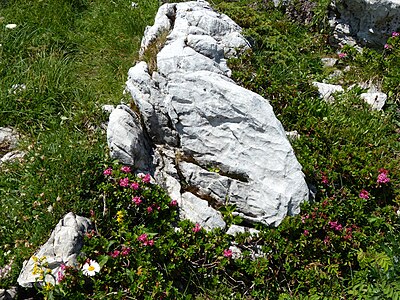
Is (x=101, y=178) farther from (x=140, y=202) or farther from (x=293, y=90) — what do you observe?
(x=293, y=90)

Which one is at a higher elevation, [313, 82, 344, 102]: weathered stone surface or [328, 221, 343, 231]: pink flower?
[313, 82, 344, 102]: weathered stone surface

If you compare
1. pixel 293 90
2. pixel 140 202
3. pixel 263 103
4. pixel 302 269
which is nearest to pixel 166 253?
pixel 140 202

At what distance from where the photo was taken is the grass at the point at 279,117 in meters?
5.07

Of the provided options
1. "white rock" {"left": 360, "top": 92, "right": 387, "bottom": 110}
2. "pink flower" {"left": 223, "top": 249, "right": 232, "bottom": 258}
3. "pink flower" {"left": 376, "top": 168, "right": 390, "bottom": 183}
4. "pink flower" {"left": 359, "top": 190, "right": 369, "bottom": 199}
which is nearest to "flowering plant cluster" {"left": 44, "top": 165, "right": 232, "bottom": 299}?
"pink flower" {"left": 223, "top": 249, "right": 232, "bottom": 258}

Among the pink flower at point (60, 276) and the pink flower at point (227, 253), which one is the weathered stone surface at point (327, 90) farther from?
the pink flower at point (60, 276)

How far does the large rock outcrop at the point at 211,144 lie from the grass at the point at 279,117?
0.37m

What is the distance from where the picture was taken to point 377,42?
8.55m

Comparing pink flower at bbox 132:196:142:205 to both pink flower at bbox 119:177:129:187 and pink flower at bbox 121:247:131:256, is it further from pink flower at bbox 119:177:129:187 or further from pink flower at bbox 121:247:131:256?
pink flower at bbox 121:247:131:256

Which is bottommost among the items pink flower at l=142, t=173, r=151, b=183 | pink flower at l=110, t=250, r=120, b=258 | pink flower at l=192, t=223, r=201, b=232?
pink flower at l=110, t=250, r=120, b=258

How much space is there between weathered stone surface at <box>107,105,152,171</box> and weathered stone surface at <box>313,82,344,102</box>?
10.5 ft

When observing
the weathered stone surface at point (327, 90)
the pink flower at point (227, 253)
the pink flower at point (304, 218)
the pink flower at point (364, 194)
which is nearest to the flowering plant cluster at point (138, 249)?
the pink flower at point (227, 253)

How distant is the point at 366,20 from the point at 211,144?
4807 mm

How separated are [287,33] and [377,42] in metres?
1.71

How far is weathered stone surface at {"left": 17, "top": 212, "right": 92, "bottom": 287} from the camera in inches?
180
